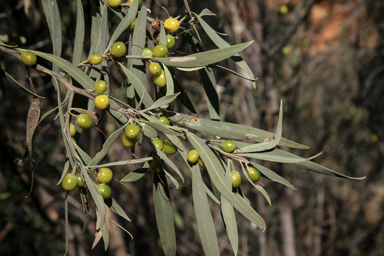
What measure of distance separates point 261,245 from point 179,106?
126 centimetres

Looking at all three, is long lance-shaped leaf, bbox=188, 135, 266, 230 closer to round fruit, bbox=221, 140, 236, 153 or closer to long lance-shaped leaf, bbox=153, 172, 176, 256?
round fruit, bbox=221, 140, 236, 153

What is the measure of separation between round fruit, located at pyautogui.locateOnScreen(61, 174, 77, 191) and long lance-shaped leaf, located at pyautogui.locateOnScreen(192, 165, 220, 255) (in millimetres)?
325

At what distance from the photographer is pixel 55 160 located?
3271 mm

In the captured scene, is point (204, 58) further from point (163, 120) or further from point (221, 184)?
point (221, 184)

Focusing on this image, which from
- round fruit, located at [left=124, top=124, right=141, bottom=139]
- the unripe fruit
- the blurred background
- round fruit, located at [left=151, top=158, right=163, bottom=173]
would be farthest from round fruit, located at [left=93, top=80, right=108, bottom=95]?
the blurred background

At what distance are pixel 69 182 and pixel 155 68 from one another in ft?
1.25

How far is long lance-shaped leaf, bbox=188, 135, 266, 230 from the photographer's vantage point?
78 cm

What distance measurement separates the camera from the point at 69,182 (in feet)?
2.65

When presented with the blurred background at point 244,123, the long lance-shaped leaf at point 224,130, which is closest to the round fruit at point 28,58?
the long lance-shaped leaf at point 224,130

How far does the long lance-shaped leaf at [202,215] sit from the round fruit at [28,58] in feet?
1.71

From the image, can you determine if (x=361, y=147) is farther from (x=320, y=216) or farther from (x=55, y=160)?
(x=55, y=160)

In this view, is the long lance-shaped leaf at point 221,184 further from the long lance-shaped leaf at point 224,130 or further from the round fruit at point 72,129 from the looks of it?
the round fruit at point 72,129

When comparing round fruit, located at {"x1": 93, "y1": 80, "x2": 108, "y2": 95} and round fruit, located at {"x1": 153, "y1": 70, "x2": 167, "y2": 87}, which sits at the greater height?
round fruit, located at {"x1": 93, "y1": 80, "x2": 108, "y2": 95}

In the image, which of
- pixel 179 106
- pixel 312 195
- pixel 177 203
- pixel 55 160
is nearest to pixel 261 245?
pixel 177 203
